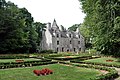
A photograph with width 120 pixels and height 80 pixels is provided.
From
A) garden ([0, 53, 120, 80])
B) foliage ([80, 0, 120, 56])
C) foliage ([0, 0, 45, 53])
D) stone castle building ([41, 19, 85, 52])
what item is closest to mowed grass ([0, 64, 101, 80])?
garden ([0, 53, 120, 80])

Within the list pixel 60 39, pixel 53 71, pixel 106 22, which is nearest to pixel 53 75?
pixel 53 71

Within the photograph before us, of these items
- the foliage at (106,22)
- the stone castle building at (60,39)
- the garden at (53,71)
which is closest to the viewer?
the garden at (53,71)

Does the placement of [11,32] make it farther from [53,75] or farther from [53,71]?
[53,75]

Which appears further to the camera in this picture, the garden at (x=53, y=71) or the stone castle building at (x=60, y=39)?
the stone castle building at (x=60, y=39)

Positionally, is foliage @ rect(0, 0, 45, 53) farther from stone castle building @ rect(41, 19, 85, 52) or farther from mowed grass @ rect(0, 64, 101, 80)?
mowed grass @ rect(0, 64, 101, 80)

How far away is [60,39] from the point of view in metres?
71.3

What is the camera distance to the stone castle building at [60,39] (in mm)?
68812

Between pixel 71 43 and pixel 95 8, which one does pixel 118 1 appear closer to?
pixel 95 8

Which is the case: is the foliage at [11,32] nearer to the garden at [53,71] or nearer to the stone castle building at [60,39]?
the stone castle building at [60,39]

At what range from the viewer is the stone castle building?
6881 centimetres

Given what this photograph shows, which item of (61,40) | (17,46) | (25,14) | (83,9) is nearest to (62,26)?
(61,40)

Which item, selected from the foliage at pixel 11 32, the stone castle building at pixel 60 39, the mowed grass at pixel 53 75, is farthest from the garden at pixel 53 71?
the stone castle building at pixel 60 39

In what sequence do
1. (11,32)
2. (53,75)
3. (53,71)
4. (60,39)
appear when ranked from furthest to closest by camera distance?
(60,39), (11,32), (53,71), (53,75)

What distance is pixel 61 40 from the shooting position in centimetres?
7175
